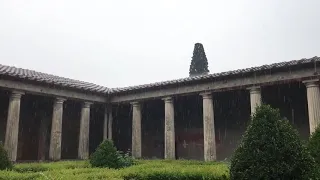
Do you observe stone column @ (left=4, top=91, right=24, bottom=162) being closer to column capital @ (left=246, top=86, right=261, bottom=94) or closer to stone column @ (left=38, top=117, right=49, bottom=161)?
stone column @ (left=38, top=117, right=49, bottom=161)

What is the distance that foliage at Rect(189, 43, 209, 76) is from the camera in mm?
35188

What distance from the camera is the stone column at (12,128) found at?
15.5 meters

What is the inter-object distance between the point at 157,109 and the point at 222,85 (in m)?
8.20

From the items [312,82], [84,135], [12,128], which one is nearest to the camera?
[312,82]

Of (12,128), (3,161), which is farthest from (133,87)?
(3,161)

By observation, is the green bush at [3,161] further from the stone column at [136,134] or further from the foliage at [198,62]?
the foliage at [198,62]

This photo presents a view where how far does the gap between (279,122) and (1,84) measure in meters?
13.0

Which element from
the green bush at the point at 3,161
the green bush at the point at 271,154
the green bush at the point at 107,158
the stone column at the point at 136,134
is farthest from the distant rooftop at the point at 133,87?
the green bush at the point at 271,154

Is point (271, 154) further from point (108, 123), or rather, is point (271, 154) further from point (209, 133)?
point (108, 123)

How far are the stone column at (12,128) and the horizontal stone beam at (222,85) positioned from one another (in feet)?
21.0

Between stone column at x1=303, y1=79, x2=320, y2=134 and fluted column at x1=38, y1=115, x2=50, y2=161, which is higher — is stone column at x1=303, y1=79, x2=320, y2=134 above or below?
above

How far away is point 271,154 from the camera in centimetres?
617

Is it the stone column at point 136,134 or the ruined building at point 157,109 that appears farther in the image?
the stone column at point 136,134

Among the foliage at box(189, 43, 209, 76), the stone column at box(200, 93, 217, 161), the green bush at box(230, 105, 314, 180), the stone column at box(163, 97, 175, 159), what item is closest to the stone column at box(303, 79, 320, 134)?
the stone column at box(200, 93, 217, 161)
